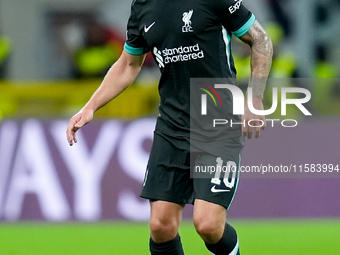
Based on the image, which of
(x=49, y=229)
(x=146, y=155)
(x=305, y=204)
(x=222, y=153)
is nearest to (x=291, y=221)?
(x=305, y=204)

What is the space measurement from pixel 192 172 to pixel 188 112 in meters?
0.37

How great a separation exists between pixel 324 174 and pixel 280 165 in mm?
502

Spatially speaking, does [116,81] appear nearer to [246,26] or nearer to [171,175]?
[171,175]

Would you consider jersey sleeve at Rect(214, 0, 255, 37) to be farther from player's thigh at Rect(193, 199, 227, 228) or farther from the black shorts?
player's thigh at Rect(193, 199, 227, 228)

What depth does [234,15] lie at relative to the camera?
13.6ft

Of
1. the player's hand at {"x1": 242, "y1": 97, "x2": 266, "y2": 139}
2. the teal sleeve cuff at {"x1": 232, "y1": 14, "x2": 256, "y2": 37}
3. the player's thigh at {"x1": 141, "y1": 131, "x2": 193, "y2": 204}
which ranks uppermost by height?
the teal sleeve cuff at {"x1": 232, "y1": 14, "x2": 256, "y2": 37}

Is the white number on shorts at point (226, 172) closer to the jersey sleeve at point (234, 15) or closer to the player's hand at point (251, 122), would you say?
the player's hand at point (251, 122)

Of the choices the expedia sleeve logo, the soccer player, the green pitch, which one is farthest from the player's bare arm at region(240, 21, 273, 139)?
the green pitch

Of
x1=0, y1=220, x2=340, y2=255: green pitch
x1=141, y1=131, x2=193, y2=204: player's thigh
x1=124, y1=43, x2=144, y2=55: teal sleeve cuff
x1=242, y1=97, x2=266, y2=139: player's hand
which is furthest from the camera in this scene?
x1=0, y1=220, x2=340, y2=255: green pitch

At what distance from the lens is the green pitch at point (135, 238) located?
610cm

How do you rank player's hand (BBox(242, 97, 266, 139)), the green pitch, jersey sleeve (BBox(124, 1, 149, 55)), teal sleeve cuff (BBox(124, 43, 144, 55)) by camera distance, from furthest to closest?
the green pitch < teal sleeve cuff (BBox(124, 43, 144, 55)) < jersey sleeve (BBox(124, 1, 149, 55)) < player's hand (BBox(242, 97, 266, 139))

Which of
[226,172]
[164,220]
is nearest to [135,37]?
[226,172]

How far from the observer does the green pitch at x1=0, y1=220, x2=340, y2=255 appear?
6098 mm

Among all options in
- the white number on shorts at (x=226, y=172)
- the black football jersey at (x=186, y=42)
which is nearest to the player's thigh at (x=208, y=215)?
the white number on shorts at (x=226, y=172)
